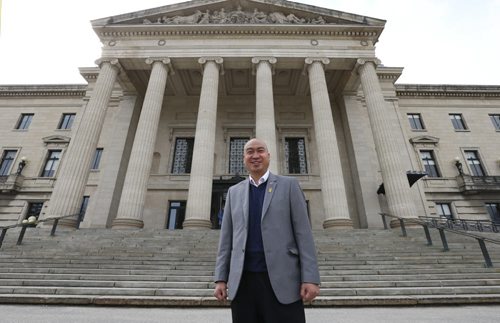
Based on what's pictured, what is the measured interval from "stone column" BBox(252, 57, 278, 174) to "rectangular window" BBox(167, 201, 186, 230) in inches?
317

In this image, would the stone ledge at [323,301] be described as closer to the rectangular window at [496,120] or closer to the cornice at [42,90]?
the cornice at [42,90]

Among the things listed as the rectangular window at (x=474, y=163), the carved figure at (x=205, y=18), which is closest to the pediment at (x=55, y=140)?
the carved figure at (x=205, y=18)

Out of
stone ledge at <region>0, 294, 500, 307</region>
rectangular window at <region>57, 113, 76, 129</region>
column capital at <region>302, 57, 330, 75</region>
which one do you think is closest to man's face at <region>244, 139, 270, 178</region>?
stone ledge at <region>0, 294, 500, 307</region>

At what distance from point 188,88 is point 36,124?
14471 millimetres

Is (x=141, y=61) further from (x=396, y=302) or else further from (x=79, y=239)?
(x=396, y=302)

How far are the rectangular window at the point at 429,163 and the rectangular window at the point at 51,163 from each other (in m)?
30.5

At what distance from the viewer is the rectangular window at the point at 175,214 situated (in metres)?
18.4

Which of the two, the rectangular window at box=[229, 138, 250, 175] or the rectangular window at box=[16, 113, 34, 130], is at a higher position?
the rectangular window at box=[16, 113, 34, 130]

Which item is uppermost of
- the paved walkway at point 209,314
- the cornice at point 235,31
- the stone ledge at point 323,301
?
the cornice at point 235,31

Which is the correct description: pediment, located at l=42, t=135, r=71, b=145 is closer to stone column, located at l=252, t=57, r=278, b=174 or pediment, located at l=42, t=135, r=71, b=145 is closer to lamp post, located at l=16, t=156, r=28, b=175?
lamp post, located at l=16, t=156, r=28, b=175

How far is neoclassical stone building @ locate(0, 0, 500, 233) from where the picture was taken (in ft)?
49.4

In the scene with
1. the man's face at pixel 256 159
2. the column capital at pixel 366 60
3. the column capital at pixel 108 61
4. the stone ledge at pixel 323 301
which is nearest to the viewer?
the man's face at pixel 256 159

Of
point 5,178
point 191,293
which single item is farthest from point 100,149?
point 191,293

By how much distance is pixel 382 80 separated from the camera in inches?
913
